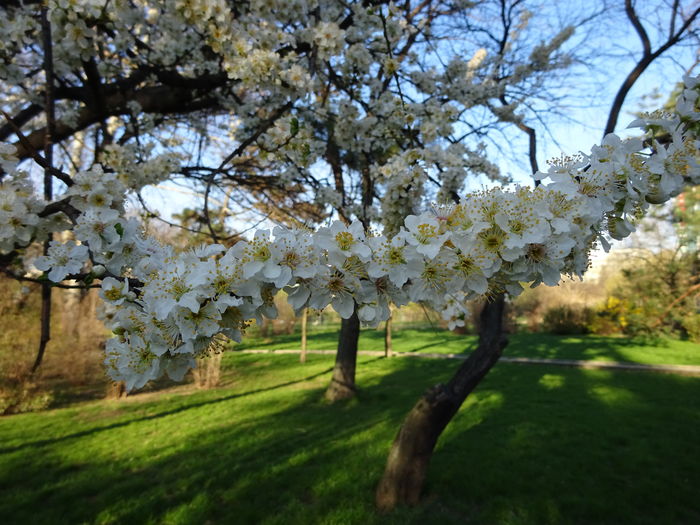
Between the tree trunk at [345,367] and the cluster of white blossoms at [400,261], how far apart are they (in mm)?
6164

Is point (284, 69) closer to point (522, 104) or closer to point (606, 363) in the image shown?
point (522, 104)

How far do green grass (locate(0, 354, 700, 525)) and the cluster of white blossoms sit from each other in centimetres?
296

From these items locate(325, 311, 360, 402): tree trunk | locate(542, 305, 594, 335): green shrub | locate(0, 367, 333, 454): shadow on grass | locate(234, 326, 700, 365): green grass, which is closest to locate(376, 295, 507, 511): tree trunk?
locate(325, 311, 360, 402): tree trunk

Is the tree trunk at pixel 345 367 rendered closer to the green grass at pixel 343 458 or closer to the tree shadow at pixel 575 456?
the green grass at pixel 343 458

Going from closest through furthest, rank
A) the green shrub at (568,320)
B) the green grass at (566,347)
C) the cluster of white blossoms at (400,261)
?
1. the cluster of white blossoms at (400,261)
2. the green grass at (566,347)
3. the green shrub at (568,320)

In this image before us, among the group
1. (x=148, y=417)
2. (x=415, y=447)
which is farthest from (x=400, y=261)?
(x=148, y=417)

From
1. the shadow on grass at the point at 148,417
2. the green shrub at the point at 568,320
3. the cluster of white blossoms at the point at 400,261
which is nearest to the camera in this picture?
the cluster of white blossoms at the point at 400,261

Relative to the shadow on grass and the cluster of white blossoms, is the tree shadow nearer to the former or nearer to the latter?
the cluster of white blossoms

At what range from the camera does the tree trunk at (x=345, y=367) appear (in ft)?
23.9

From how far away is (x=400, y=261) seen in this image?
0.96 m

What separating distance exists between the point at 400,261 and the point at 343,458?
413cm

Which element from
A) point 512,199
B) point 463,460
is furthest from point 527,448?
point 512,199

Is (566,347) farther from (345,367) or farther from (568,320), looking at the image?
(345,367)

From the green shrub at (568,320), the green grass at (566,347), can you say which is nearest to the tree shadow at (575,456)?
the green grass at (566,347)
